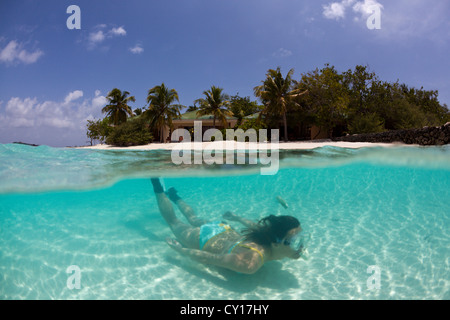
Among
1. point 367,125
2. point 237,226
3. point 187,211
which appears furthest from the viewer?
point 367,125

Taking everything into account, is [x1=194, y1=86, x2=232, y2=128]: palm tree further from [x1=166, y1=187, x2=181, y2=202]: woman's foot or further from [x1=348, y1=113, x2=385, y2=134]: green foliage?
[x1=166, y1=187, x2=181, y2=202]: woman's foot

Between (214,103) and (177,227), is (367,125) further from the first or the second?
(177,227)

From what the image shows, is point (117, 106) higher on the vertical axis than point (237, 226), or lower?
higher

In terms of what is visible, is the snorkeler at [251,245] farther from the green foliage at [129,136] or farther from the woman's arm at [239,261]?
the green foliage at [129,136]

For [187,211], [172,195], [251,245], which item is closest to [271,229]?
[251,245]

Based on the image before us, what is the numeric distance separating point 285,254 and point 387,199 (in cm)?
902

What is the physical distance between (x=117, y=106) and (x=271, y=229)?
45.7 m

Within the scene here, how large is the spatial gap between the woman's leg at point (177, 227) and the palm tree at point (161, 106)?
111ft

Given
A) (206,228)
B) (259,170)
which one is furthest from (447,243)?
(259,170)

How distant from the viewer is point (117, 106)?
143 ft

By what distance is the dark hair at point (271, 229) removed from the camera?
Answer: 4.21m

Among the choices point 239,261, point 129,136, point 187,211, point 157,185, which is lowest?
point 239,261

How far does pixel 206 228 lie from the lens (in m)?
5.27
